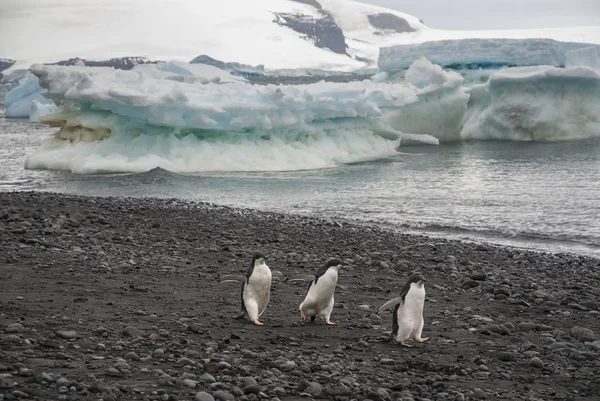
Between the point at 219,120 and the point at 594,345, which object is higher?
the point at 219,120

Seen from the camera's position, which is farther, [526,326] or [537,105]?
[537,105]

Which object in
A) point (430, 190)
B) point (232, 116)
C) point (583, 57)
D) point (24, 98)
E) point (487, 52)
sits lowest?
point (430, 190)

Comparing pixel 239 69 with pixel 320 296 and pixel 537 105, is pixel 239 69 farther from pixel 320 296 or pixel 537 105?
pixel 320 296

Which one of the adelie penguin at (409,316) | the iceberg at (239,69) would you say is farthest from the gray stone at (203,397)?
the iceberg at (239,69)

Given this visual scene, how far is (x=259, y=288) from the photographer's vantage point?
17.5 feet

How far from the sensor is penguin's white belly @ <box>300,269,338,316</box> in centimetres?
534

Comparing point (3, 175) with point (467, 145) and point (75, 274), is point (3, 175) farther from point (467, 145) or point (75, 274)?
point (467, 145)

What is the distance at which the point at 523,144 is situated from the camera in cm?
2506

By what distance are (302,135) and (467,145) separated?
741 centimetres

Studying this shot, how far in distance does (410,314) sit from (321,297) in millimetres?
679

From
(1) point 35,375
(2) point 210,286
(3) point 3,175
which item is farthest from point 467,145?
(1) point 35,375

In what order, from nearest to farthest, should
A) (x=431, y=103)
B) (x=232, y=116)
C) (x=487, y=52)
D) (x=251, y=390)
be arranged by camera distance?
(x=251, y=390), (x=232, y=116), (x=431, y=103), (x=487, y=52)

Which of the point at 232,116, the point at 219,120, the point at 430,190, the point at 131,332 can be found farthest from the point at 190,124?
the point at 131,332

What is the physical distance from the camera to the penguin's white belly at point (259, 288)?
208 inches
